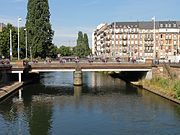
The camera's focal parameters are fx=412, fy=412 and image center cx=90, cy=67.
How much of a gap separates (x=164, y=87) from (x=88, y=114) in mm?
25647

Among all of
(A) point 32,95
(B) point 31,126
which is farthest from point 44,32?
(B) point 31,126


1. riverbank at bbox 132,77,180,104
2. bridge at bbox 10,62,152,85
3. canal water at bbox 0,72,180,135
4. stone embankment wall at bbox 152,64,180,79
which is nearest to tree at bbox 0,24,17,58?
bridge at bbox 10,62,152,85

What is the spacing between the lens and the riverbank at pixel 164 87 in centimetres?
6519

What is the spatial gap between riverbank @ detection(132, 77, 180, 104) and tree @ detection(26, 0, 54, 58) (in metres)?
42.0

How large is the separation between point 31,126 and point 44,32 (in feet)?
272

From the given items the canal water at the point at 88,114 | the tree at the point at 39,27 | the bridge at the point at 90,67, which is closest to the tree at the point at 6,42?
the tree at the point at 39,27

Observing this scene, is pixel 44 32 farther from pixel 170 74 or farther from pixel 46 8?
pixel 170 74

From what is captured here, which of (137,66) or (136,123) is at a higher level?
(137,66)

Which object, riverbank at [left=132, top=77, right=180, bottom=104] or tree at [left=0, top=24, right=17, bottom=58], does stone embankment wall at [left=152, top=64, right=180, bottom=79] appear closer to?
riverbank at [left=132, top=77, right=180, bottom=104]

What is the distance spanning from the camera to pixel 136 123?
48281 millimetres

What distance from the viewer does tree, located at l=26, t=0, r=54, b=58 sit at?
415ft

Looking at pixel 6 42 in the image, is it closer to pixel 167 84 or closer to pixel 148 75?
pixel 148 75

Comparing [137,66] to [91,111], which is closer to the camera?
[91,111]

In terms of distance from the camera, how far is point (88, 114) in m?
54.9
